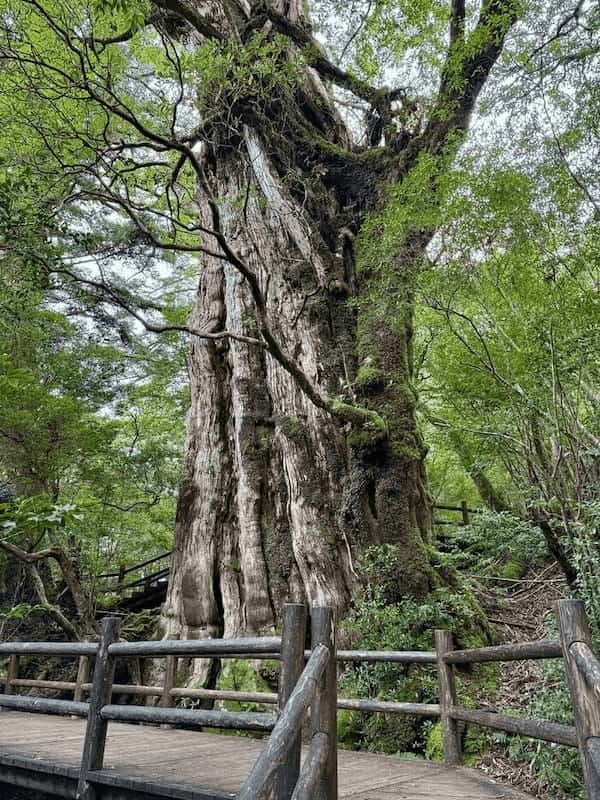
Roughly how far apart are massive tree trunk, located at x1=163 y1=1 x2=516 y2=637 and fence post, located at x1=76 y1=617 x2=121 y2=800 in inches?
112

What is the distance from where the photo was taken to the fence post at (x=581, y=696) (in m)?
1.72

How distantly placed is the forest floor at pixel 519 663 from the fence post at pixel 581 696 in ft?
5.46

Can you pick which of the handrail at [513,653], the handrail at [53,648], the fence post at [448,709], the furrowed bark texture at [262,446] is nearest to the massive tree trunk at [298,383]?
the furrowed bark texture at [262,446]

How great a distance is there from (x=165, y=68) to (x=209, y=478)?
5.96 metres

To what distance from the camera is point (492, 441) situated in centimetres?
613

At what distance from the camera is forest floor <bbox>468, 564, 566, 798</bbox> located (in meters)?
3.47

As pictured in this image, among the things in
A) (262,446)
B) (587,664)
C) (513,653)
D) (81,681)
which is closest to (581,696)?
(587,664)

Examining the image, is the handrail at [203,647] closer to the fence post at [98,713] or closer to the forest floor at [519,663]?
the fence post at [98,713]

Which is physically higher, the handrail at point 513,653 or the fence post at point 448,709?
the handrail at point 513,653

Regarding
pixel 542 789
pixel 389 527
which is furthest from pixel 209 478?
pixel 542 789

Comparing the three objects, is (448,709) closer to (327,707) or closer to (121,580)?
(327,707)

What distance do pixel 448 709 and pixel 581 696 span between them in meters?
2.03

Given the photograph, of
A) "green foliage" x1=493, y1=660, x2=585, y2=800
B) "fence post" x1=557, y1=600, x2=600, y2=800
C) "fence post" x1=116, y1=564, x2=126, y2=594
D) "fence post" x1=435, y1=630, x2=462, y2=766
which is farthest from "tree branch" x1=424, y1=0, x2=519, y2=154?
"fence post" x1=116, y1=564, x2=126, y2=594

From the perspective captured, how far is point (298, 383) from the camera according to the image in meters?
5.59
